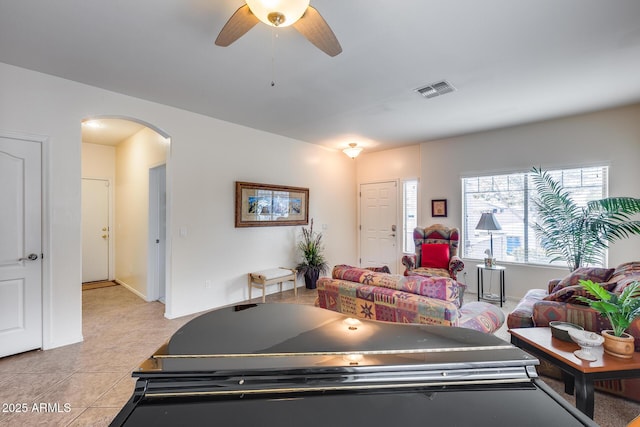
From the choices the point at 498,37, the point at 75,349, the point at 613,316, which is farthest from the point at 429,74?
the point at 75,349

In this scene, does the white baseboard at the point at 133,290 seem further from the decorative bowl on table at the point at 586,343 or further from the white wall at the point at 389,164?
the decorative bowl on table at the point at 586,343

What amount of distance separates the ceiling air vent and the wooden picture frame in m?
2.64

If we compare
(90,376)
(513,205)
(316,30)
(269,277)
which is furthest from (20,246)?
(513,205)

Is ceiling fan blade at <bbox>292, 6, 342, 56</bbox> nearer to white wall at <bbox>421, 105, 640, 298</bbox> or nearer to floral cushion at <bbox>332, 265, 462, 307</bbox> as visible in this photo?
floral cushion at <bbox>332, 265, 462, 307</bbox>

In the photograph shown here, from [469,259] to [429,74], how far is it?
337cm

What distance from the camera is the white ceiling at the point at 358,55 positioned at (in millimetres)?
1875

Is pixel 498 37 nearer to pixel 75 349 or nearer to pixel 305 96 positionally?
pixel 305 96

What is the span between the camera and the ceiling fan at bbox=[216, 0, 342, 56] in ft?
4.64

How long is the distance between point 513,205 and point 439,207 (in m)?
1.12

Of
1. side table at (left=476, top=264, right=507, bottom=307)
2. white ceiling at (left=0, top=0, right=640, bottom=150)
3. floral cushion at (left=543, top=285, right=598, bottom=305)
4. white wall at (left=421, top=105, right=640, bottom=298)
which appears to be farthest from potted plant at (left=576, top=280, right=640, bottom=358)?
white wall at (left=421, top=105, right=640, bottom=298)

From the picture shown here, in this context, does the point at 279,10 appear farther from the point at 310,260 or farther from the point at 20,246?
the point at 310,260

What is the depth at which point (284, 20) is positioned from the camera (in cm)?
151

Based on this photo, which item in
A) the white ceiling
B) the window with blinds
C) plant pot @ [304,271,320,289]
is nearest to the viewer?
the white ceiling

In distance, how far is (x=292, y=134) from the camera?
4.82 m
